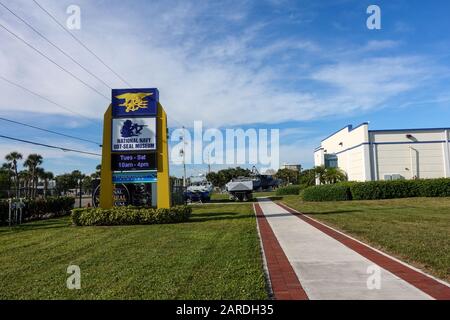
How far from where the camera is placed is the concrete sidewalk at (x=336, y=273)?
228 inches

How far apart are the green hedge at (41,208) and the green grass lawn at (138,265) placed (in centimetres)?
707

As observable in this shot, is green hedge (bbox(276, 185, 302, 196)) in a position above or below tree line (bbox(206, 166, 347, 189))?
below

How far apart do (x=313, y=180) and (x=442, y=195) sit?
16983 mm

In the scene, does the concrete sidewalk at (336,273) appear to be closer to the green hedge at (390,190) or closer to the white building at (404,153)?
the green hedge at (390,190)

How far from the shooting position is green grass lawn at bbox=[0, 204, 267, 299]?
6156mm

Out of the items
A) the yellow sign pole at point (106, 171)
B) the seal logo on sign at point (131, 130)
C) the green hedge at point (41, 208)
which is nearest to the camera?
the yellow sign pole at point (106, 171)

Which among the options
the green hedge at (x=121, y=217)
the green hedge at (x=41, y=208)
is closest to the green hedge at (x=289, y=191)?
the green hedge at (x=41, y=208)

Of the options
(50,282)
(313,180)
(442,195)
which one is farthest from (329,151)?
(50,282)

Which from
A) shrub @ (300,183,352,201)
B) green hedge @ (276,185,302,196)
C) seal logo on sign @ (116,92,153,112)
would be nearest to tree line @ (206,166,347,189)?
green hedge @ (276,185,302,196)

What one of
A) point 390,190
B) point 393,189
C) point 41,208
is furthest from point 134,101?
point 393,189

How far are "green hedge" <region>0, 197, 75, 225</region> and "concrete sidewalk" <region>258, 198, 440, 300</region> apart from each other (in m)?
14.9

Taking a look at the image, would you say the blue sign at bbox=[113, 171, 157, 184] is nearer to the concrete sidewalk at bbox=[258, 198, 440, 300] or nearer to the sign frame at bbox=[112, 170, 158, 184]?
the sign frame at bbox=[112, 170, 158, 184]

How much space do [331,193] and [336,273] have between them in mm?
26502
